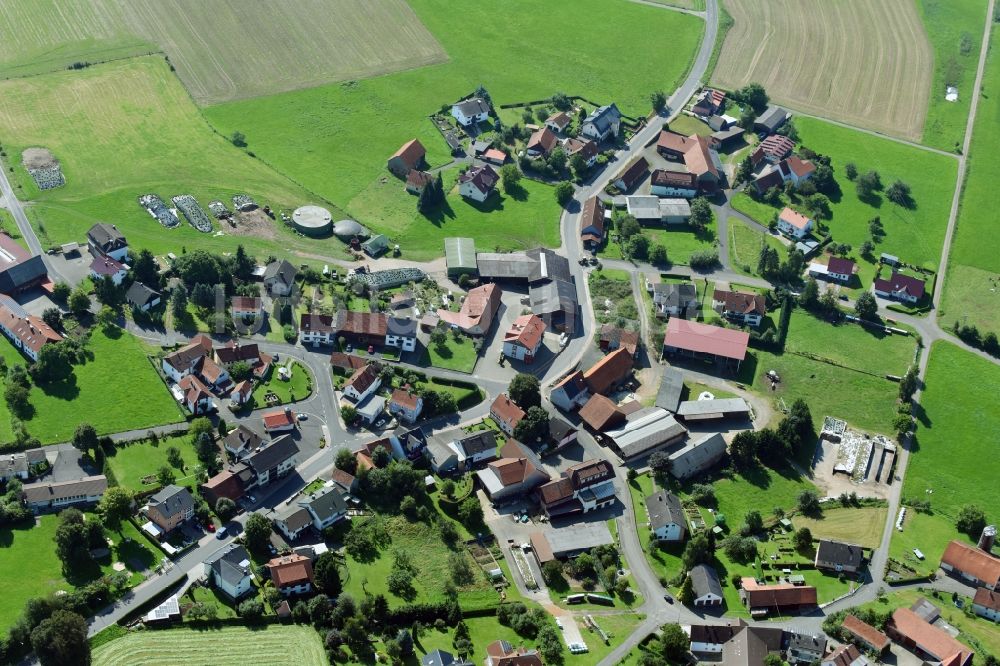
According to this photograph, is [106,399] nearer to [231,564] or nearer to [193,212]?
[231,564]

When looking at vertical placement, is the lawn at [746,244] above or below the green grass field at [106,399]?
above

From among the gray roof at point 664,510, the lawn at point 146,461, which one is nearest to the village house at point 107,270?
the lawn at point 146,461

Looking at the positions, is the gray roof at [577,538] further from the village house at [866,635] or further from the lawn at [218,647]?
the lawn at [218,647]

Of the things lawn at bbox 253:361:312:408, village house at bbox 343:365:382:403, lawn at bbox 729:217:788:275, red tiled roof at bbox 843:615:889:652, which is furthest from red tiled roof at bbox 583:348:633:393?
red tiled roof at bbox 843:615:889:652

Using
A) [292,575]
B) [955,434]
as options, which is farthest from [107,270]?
[955,434]

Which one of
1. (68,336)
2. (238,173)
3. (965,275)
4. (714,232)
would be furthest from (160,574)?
(965,275)

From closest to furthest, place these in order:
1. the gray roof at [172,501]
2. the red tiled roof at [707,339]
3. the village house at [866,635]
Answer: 1. the village house at [866,635]
2. the gray roof at [172,501]
3. the red tiled roof at [707,339]
